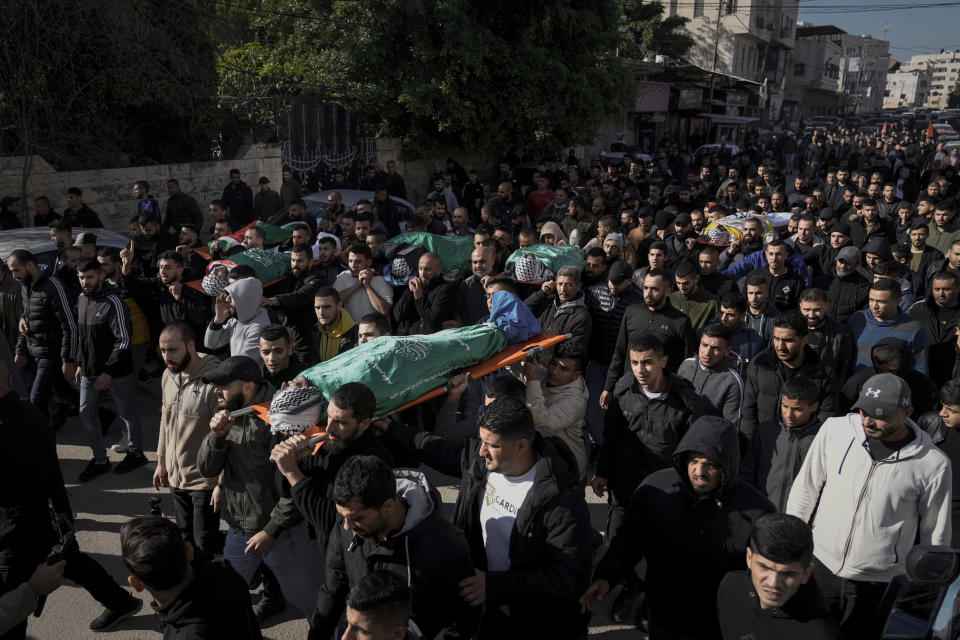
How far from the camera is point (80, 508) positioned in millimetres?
5387

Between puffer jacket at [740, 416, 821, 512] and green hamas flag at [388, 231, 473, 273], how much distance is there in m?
3.62

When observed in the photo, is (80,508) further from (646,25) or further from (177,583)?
(646,25)

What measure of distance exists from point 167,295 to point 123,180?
669cm

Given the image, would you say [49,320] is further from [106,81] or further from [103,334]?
[106,81]

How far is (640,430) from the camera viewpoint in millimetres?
4031

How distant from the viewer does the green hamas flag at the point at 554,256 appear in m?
6.38

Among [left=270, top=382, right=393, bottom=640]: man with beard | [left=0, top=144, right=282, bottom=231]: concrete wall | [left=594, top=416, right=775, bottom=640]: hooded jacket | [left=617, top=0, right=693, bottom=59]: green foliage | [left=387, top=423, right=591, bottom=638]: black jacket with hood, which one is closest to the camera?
[left=387, top=423, right=591, bottom=638]: black jacket with hood

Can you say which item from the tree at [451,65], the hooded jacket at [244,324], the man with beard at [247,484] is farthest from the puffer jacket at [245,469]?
the tree at [451,65]

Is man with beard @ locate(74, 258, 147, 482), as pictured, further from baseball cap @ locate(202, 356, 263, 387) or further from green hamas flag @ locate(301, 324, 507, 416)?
green hamas flag @ locate(301, 324, 507, 416)

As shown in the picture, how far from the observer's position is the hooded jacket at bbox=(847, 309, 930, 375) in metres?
5.10

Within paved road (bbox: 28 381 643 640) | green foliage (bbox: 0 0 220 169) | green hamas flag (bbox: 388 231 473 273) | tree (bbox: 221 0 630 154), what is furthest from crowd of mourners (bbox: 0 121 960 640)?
tree (bbox: 221 0 630 154)

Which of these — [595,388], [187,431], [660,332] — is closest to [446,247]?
[595,388]

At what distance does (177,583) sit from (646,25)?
1529 inches

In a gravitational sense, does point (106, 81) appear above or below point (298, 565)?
above
